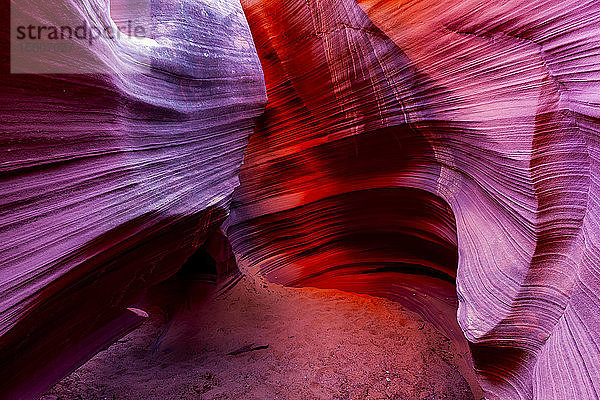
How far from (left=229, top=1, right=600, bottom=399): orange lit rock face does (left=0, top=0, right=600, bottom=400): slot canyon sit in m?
0.02

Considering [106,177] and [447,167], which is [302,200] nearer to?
[447,167]

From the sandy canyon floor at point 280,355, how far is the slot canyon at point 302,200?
25 mm

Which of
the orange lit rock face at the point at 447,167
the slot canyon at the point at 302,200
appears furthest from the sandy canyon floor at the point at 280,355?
the orange lit rock face at the point at 447,167

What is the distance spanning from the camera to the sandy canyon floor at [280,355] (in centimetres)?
301

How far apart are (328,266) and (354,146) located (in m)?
1.75

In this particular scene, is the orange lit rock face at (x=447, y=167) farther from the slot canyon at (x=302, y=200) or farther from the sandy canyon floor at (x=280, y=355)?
the sandy canyon floor at (x=280, y=355)

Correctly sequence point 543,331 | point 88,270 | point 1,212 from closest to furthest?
point 1,212
point 543,331
point 88,270

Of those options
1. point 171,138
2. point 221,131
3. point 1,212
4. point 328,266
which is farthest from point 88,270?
point 328,266

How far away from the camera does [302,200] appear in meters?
4.41

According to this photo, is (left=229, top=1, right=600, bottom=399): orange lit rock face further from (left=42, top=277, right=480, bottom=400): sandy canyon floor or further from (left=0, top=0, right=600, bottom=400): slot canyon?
(left=42, top=277, right=480, bottom=400): sandy canyon floor

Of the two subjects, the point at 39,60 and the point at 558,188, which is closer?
the point at 39,60

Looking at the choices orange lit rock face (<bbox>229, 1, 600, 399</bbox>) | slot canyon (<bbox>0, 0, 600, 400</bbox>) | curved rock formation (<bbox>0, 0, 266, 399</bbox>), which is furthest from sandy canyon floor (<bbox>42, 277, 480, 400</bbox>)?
curved rock formation (<bbox>0, 0, 266, 399</bbox>)

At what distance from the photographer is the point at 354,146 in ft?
12.9

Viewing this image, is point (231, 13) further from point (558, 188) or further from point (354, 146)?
point (558, 188)
